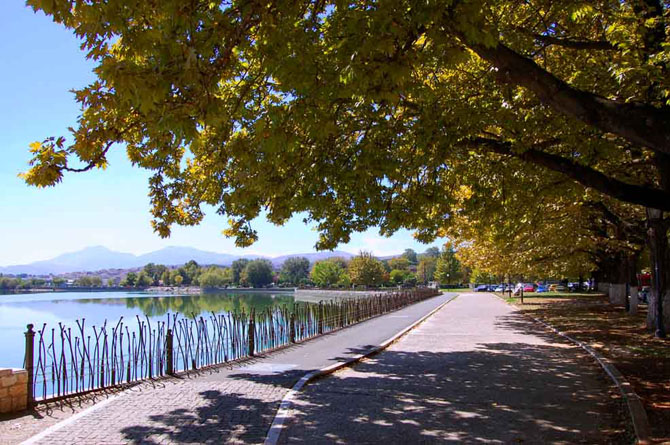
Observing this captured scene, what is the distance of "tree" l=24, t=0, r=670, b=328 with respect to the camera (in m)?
5.05

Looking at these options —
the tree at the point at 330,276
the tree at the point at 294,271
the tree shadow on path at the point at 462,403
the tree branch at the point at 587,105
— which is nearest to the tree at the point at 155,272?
the tree at the point at 294,271

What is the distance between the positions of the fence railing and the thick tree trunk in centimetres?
1127

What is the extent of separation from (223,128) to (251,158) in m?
0.75

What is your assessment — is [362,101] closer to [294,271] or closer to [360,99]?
[360,99]

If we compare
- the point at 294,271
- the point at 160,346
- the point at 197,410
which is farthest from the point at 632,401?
the point at 294,271

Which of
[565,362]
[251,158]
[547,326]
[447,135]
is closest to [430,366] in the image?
[565,362]

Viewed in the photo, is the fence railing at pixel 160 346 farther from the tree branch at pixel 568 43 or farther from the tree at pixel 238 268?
the tree at pixel 238 268

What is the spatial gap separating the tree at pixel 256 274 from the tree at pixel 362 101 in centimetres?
14613

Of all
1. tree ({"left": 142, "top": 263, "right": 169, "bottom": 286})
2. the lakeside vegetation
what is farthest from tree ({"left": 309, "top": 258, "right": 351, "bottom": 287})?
tree ({"left": 142, "top": 263, "right": 169, "bottom": 286})

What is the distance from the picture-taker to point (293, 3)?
20.0ft

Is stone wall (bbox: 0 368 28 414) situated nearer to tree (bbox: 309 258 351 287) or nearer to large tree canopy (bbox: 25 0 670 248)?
large tree canopy (bbox: 25 0 670 248)

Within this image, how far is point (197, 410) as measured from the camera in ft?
24.4

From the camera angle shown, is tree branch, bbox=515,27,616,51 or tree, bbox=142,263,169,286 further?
tree, bbox=142,263,169,286

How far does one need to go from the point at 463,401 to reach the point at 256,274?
503ft
